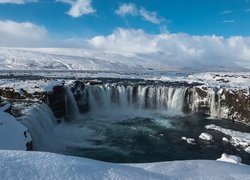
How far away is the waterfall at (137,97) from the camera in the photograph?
42.1 meters

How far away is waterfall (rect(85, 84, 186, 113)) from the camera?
138 ft

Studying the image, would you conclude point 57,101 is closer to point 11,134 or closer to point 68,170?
point 11,134

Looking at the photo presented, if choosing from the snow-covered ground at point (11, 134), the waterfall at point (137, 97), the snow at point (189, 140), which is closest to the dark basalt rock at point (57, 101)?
the waterfall at point (137, 97)

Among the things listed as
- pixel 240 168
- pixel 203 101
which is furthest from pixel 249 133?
pixel 240 168

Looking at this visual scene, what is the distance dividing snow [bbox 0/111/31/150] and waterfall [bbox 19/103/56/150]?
2.90 m

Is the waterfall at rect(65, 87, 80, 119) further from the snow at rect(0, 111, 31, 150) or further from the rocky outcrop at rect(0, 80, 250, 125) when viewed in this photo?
the snow at rect(0, 111, 31, 150)

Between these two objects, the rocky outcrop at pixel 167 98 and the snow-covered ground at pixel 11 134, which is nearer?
the snow-covered ground at pixel 11 134

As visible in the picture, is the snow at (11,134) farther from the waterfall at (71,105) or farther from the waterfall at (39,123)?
the waterfall at (71,105)

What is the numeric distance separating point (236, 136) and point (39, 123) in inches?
674

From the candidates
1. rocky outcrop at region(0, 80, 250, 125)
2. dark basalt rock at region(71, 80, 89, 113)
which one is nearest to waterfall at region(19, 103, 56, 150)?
rocky outcrop at region(0, 80, 250, 125)

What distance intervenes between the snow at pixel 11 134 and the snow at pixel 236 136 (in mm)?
16943

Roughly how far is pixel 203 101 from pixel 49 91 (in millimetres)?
19726

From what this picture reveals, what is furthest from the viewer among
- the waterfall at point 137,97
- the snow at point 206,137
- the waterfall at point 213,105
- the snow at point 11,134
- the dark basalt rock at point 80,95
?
the waterfall at point 137,97

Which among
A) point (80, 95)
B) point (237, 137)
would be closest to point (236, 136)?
point (237, 137)
